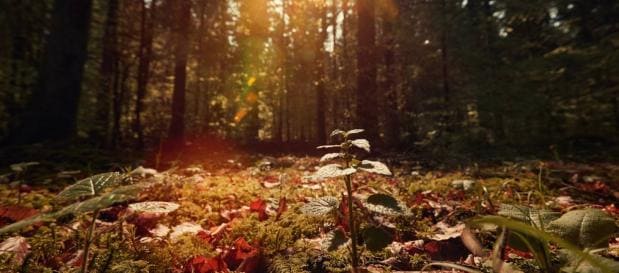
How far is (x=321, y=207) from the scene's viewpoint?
131 centimetres

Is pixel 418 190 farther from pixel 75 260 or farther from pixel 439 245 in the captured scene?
pixel 75 260

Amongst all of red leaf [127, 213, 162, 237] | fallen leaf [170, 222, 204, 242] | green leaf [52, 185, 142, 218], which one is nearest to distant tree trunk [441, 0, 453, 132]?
Answer: fallen leaf [170, 222, 204, 242]

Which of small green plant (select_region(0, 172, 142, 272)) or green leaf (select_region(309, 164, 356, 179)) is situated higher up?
green leaf (select_region(309, 164, 356, 179))

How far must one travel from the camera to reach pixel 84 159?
5.76 metres

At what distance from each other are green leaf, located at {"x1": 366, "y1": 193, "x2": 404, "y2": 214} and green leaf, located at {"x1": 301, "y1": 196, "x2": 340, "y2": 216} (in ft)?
0.41

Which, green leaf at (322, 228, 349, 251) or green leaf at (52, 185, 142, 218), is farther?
green leaf at (322, 228, 349, 251)

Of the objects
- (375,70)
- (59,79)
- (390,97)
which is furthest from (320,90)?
(59,79)

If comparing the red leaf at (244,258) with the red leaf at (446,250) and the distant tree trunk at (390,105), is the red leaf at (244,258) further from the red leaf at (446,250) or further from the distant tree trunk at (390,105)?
the distant tree trunk at (390,105)

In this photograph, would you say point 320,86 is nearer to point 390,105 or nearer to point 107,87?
point 390,105

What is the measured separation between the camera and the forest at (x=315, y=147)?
52.6 inches

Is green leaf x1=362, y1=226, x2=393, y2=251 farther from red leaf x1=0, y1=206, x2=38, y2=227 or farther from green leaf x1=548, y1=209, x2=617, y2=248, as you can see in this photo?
red leaf x1=0, y1=206, x2=38, y2=227

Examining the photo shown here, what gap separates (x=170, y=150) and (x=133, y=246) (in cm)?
1005

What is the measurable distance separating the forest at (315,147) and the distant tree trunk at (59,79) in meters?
0.03

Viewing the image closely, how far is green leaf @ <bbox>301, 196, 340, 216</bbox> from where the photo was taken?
4.11 feet
